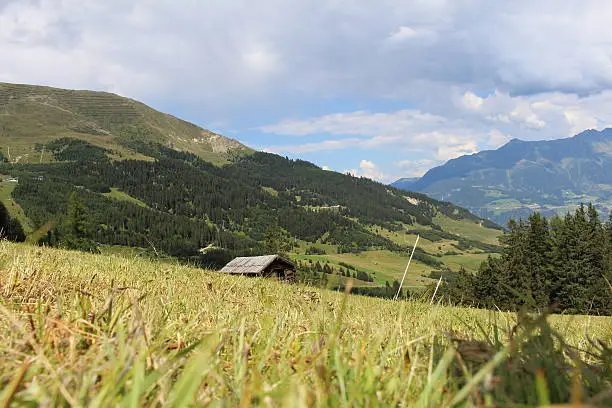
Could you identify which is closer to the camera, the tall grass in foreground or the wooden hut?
the tall grass in foreground

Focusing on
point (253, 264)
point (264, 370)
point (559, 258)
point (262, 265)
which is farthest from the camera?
point (559, 258)

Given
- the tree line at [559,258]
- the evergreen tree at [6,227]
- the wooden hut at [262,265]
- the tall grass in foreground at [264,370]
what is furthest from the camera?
the tree line at [559,258]

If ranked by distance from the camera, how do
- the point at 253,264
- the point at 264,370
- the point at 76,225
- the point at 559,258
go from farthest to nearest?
the point at 76,225, the point at 559,258, the point at 253,264, the point at 264,370

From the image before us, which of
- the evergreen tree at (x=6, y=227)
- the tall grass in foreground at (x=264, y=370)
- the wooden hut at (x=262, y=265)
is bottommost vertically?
the wooden hut at (x=262, y=265)

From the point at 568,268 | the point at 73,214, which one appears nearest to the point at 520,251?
the point at 568,268

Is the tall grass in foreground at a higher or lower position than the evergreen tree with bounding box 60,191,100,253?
higher

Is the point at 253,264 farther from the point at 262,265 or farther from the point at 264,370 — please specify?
the point at 264,370

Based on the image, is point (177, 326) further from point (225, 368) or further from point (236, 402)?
point (236, 402)

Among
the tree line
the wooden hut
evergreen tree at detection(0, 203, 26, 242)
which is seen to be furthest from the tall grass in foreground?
the tree line

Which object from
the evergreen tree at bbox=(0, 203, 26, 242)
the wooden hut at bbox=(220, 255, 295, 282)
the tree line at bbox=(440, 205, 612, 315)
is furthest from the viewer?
the tree line at bbox=(440, 205, 612, 315)

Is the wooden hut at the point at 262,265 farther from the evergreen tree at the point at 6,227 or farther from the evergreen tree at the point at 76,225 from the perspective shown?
the evergreen tree at the point at 76,225

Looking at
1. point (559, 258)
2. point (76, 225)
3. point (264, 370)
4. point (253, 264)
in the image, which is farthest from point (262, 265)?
point (264, 370)

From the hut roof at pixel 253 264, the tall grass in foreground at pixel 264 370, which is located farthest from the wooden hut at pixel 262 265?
the tall grass in foreground at pixel 264 370

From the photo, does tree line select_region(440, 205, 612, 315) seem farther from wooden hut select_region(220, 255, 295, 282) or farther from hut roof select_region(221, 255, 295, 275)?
hut roof select_region(221, 255, 295, 275)
